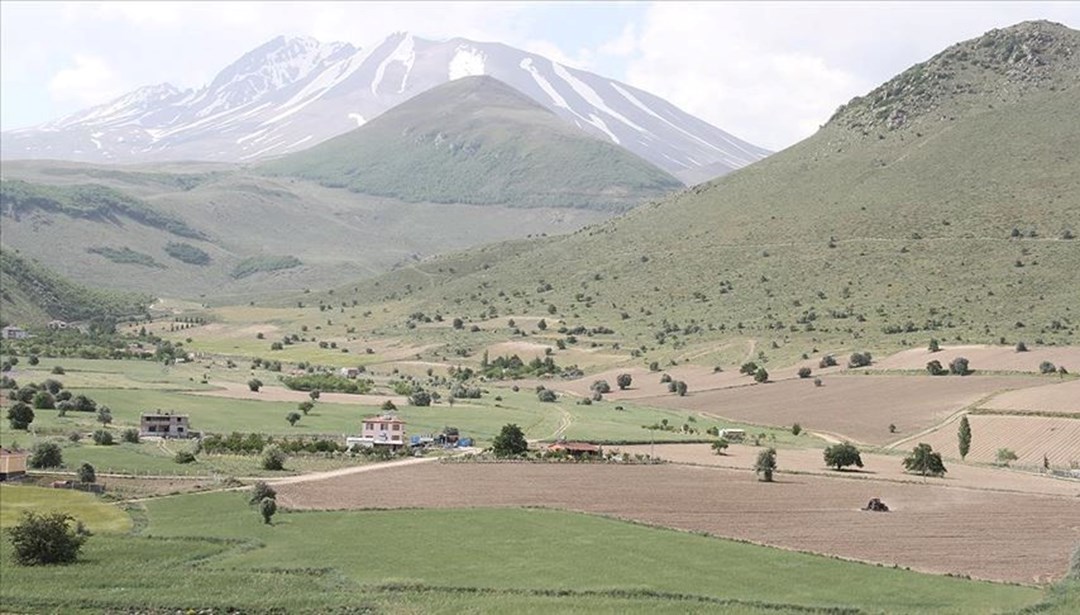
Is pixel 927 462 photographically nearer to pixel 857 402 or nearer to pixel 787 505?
pixel 787 505

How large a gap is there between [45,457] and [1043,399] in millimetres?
57883

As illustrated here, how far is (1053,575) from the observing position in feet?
128

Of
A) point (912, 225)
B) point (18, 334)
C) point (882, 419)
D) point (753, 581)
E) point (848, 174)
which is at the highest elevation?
point (848, 174)

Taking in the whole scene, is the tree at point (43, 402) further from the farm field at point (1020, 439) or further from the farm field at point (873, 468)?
the farm field at point (1020, 439)

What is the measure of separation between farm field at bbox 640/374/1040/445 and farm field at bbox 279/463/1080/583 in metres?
19.8

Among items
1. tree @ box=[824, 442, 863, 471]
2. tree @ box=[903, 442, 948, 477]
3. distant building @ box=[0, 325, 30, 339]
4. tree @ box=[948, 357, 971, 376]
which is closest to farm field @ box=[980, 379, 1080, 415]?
tree @ box=[948, 357, 971, 376]

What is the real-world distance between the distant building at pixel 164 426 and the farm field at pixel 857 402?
37.6 meters

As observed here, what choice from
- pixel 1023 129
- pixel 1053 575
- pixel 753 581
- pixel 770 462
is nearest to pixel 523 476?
pixel 770 462

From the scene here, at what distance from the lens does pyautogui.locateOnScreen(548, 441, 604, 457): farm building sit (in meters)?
72.8

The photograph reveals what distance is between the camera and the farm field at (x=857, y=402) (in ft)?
268

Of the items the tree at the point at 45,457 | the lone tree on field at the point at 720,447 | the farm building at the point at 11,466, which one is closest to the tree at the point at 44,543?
the farm building at the point at 11,466

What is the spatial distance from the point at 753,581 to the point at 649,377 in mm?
74257

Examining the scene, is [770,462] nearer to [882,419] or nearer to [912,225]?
[882,419]

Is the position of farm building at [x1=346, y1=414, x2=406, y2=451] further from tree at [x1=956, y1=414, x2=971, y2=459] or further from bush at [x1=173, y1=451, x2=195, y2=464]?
tree at [x1=956, y1=414, x2=971, y2=459]
